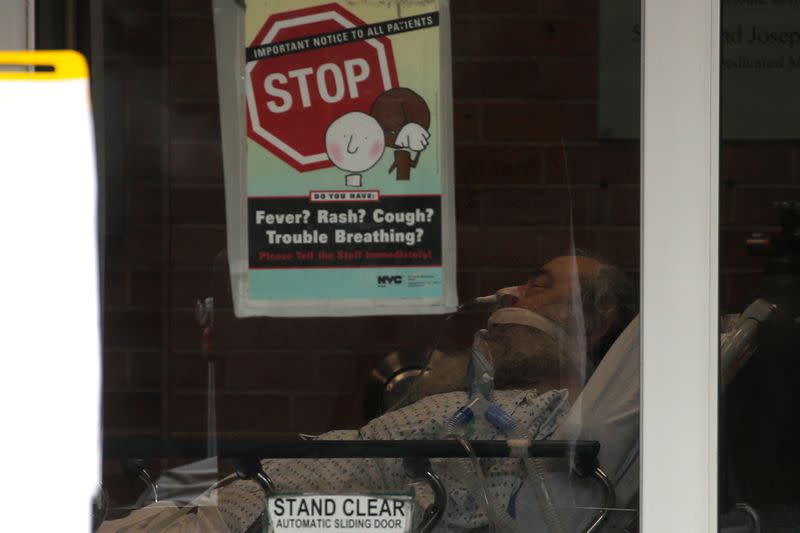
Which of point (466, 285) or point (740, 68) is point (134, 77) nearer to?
point (466, 285)

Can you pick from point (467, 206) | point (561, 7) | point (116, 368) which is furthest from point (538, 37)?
point (116, 368)

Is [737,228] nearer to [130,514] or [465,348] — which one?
[465,348]

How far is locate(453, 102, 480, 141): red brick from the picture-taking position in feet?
5.92

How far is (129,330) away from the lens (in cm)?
186

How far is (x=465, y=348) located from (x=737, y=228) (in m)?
0.48

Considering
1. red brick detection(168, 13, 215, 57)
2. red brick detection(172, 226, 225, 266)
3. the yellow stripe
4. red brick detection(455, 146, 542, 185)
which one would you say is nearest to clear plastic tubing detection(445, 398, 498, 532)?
red brick detection(455, 146, 542, 185)

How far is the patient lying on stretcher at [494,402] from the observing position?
1868 mm

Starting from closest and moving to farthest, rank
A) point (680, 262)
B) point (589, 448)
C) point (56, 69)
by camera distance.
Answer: point (56, 69) < point (680, 262) < point (589, 448)

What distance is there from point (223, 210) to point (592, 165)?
0.60 meters

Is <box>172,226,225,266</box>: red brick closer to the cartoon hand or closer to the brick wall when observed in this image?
the brick wall

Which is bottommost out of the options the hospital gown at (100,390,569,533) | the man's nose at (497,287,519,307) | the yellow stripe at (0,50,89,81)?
the hospital gown at (100,390,569,533)

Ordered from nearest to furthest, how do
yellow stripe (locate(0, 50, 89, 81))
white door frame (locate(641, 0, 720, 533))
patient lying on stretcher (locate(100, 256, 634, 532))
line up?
→ yellow stripe (locate(0, 50, 89, 81))
white door frame (locate(641, 0, 720, 533))
patient lying on stretcher (locate(100, 256, 634, 532))

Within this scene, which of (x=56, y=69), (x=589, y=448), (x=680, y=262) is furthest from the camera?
(x=589, y=448)

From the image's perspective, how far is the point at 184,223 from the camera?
184 cm
